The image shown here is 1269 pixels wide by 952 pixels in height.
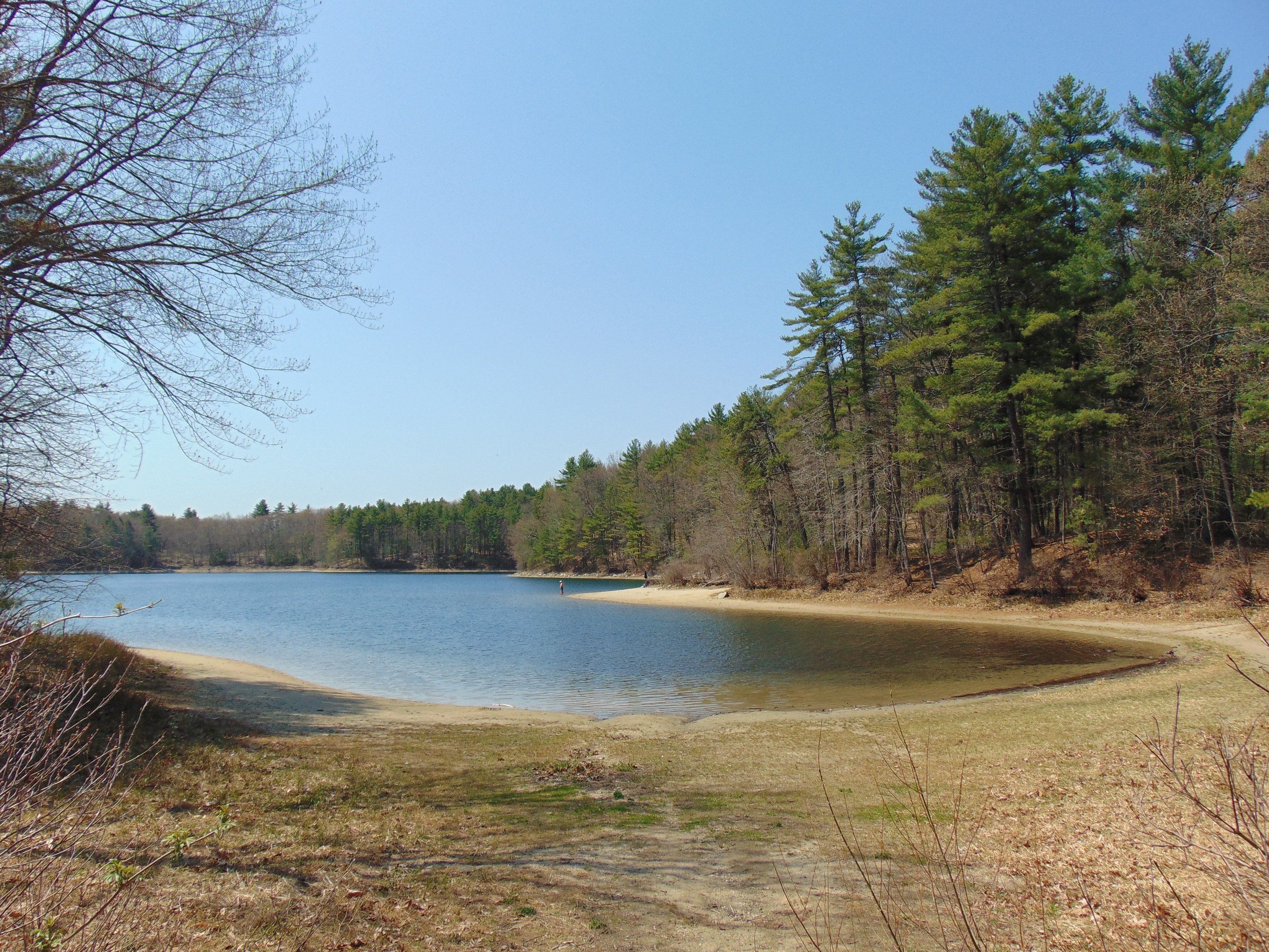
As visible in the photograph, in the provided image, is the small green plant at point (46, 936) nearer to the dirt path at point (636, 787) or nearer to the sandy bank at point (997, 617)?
the dirt path at point (636, 787)

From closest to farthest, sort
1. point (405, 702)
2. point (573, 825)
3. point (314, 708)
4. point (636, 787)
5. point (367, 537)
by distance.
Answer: point (573, 825) < point (636, 787) < point (314, 708) < point (405, 702) < point (367, 537)

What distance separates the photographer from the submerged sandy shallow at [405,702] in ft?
45.4

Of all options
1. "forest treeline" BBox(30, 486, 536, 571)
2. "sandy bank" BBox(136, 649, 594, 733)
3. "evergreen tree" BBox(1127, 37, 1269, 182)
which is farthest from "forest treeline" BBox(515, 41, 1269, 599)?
"forest treeline" BBox(30, 486, 536, 571)

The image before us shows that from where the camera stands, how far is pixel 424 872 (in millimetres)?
5645

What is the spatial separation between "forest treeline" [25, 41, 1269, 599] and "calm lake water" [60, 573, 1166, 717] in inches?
289

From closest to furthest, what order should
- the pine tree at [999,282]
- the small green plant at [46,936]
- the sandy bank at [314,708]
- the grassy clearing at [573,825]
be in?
1. the small green plant at [46,936]
2. the grassy clearing at [573,825]
3. the sandy bank at [314,708]
4. the pine tree at [999,282]

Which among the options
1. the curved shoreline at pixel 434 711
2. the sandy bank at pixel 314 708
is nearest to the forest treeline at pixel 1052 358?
the curved shoreline at pixel 434 711

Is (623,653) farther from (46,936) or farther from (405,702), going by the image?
(46,936)

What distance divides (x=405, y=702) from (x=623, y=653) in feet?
35.5

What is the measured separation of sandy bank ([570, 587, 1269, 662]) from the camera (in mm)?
20469

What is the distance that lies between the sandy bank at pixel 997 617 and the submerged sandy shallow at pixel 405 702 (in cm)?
7

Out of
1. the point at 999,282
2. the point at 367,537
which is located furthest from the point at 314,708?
the point at 367,537

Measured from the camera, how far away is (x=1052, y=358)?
30125 millimetres

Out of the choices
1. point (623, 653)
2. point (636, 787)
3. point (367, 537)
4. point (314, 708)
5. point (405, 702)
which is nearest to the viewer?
point (636, 787)
